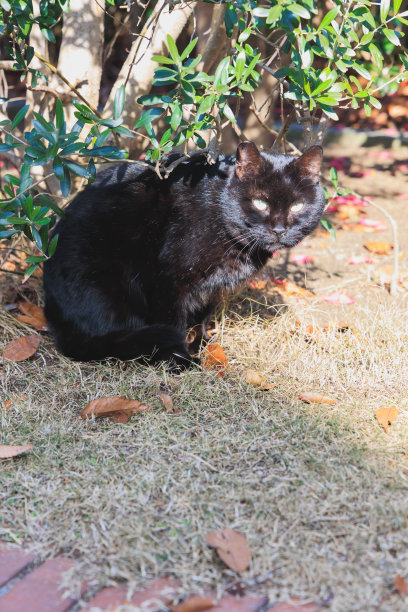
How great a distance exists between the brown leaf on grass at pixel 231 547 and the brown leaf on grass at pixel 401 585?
355 millimetres

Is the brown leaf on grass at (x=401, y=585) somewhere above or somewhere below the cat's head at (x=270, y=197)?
below

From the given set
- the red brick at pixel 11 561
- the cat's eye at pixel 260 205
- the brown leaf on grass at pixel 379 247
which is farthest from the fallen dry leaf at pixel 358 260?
the red brick at pixel 11 561

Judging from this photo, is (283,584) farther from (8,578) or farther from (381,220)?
(381,220)

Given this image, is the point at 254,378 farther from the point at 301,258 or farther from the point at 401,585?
the point at 301,258

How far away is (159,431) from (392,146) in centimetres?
473

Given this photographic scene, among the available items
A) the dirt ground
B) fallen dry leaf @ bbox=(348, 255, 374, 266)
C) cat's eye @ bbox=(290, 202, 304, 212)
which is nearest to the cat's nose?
cat's eye @ bbox=(290, 202, 304, 212)

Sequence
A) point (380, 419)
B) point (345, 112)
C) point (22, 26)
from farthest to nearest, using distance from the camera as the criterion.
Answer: point (345, 112)
point (22, 26)
point (380, 419)

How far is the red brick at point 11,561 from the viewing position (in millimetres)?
1522

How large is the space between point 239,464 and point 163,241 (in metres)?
1.09

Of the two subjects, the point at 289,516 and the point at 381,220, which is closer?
the point at 289,516

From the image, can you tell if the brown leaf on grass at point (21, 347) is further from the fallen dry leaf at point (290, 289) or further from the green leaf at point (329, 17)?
the green leaf at point (329, 17)

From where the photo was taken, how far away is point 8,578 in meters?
1.51

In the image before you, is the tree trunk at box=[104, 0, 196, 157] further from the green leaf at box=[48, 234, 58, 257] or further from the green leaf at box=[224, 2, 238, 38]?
the green leaf at box=[48, 234, 58, 257]

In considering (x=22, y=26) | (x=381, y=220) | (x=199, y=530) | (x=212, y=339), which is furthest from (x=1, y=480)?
(x=381, y=220)
